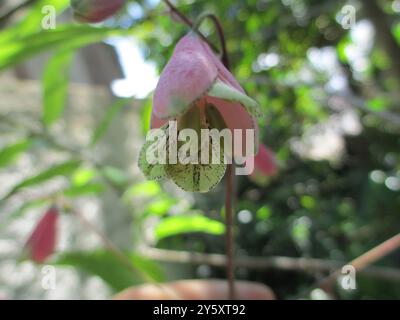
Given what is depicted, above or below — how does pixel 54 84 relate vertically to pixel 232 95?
above

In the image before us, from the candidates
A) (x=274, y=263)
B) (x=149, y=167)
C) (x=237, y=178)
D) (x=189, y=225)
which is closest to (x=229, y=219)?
(x=149, y=167)

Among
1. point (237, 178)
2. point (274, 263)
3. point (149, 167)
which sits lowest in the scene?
point (149, 167)

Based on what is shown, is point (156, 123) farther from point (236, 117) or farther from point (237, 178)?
point (237, 178)

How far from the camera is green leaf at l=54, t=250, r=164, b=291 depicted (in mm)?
749

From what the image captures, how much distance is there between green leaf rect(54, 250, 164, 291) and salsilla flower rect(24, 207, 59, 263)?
0.03m

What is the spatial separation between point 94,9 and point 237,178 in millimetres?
959

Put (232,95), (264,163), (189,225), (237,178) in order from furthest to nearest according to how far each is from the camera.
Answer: (237,178)
(189,225)
(264,163)
(232,95)

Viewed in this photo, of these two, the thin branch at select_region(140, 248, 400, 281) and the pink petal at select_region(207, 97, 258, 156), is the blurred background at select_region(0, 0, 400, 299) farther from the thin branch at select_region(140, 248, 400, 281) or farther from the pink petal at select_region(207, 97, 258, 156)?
the pink petal at select_region(207, 97, 258, 156)

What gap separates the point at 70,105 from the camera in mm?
1635

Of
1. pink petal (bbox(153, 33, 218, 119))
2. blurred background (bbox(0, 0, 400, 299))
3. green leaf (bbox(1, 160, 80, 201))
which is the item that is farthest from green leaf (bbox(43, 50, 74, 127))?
pink petal (bbox(153, 33, 218, 119))

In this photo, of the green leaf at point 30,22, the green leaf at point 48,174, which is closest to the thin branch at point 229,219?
the green leaf at point 48,174

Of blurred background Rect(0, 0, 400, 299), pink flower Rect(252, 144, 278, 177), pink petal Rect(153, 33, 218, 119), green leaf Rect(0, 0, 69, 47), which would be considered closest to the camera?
pink petal Rect(153, 33, 218, 119)

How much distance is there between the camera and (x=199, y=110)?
33 cm

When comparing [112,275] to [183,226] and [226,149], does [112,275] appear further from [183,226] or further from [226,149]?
[226,149]
